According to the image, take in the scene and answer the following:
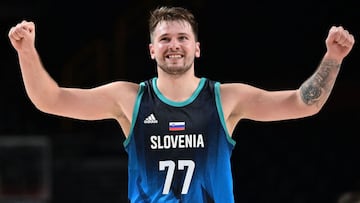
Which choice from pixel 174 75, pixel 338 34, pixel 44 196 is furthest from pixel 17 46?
pixel 44 196

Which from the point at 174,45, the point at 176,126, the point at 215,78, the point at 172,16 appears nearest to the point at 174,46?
the point at 174,45

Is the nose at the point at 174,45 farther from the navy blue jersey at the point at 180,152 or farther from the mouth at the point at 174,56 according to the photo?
the navy blue jersey at the point at 180,152

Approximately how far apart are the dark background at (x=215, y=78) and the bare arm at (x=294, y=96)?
6.41 meters

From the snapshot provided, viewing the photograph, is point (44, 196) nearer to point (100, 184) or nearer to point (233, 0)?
point (100, 184)

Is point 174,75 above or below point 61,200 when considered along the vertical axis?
above

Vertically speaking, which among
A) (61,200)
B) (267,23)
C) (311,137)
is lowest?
(61,200)

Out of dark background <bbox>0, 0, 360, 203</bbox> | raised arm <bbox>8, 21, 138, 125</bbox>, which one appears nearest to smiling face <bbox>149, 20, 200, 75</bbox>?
raised arm <bbox>8, 21, 138, 125</bbox>

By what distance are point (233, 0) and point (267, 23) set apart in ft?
2.66

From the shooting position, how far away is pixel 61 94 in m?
4.33


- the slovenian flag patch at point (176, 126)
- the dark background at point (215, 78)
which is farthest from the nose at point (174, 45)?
the dark background at point (215, 78)

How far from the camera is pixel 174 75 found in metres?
4.41

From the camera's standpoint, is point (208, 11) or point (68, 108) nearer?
point (68, 108)

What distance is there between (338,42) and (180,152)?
1056 millimetres

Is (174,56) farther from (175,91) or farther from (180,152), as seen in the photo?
(180,152)
